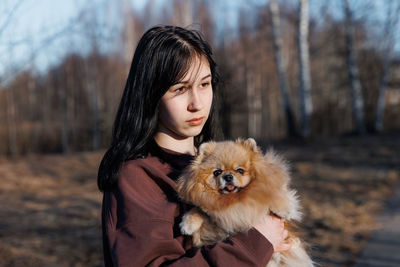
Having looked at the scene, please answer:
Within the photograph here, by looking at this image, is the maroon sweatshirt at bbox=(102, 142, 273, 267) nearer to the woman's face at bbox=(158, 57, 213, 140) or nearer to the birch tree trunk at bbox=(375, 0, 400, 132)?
the woman's face at bbox=(158, 57, 213, 140)

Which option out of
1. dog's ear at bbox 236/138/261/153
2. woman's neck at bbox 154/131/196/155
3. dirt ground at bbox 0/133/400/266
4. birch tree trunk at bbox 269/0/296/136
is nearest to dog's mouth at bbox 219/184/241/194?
dog's ear at bbox 236/138/261/153

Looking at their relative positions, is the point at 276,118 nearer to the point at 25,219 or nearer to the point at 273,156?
the point at 25,219

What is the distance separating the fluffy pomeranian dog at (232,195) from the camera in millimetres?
1727

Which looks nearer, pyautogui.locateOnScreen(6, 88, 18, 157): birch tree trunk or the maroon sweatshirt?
the maroon sweatshirt

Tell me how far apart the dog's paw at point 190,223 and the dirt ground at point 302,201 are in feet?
7.07

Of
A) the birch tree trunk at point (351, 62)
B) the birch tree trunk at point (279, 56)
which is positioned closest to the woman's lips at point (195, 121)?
the birch tree trunk at point (279, 56)

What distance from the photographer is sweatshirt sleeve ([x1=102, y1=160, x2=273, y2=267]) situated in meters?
1.49

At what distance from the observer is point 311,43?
2325 centimetres

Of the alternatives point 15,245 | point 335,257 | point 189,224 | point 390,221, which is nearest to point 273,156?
point 189,224

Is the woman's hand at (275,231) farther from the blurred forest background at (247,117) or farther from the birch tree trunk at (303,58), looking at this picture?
the birch tree trunk at (303,58)

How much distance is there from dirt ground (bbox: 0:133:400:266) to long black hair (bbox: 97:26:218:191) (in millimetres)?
2337

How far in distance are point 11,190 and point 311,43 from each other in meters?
18.6

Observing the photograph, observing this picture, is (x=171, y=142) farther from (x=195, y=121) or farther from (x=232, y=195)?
(x=232, y=195)

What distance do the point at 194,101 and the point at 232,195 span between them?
0.48 meters
